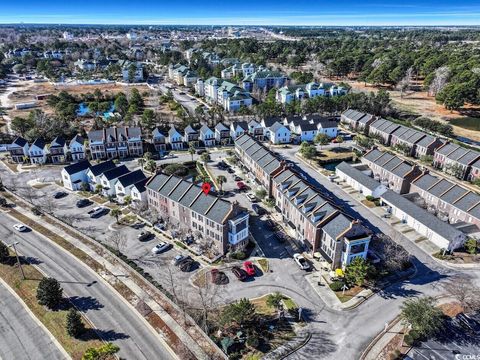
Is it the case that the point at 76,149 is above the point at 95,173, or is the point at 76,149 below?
above

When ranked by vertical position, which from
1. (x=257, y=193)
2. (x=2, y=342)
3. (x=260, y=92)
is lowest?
(x=2, y=342)

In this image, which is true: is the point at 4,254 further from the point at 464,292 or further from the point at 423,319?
the point at 464,292

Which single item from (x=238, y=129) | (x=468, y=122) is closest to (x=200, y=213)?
(x=238, y=129)

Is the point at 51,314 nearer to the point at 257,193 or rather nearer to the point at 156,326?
the point at 156,326

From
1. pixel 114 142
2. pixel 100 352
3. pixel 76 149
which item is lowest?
pixel 100 352

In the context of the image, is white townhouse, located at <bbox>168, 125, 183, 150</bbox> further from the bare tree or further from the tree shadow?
the bare tree

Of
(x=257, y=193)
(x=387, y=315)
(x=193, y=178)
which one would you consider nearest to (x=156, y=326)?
(x=387, y=315)

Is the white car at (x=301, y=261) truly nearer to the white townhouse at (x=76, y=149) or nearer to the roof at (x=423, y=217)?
the roof at (x=423, y=217)
